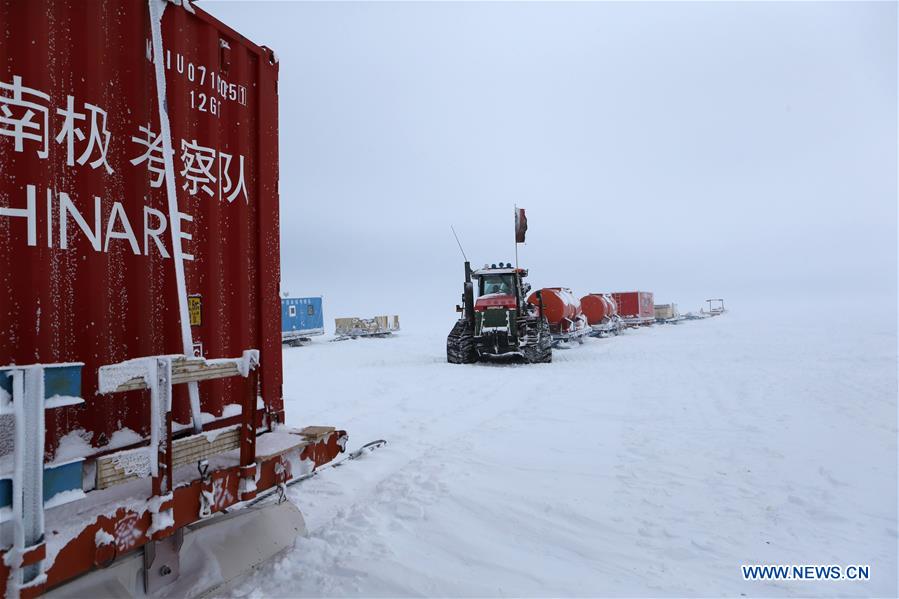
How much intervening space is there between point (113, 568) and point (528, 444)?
4364mm

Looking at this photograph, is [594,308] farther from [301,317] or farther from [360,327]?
[301,317]

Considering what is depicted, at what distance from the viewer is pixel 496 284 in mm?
15688

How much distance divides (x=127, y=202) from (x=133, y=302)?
0.57 m

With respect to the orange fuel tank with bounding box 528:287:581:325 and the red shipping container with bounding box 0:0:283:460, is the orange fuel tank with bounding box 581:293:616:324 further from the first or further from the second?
the red shipping container with bounding box 0:0:283:460

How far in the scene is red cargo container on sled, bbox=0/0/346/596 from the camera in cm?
217

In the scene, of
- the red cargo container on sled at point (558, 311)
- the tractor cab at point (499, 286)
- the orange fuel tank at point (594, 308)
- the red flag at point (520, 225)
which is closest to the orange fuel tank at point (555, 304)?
the red cargo container on sled at point (558, 311)

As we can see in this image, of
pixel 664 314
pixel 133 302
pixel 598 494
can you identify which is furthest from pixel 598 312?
pixel 133 302

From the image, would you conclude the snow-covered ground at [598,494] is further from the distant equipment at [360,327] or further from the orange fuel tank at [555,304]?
the distant equipment at [360,327]

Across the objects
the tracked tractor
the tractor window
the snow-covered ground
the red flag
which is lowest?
the snow-covered ground

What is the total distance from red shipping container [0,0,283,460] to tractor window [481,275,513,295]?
11982mm

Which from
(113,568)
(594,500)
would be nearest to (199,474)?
(113,568)

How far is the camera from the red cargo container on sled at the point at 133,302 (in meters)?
2.17

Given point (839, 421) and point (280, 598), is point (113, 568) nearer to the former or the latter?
point (280, 598)

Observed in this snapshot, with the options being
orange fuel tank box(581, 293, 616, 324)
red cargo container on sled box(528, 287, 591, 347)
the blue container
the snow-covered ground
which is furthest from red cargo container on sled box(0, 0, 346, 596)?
orange fuel tank box(581, 293, 616, 324)
